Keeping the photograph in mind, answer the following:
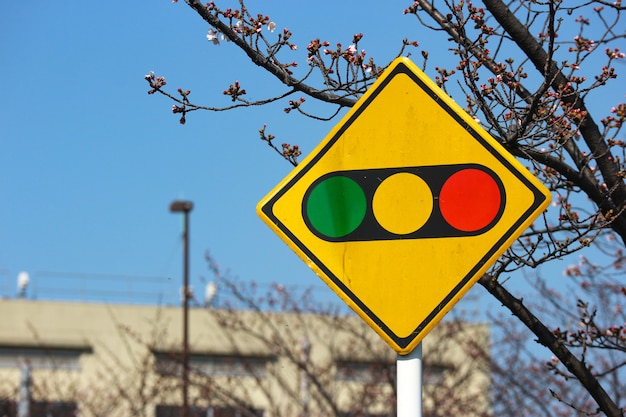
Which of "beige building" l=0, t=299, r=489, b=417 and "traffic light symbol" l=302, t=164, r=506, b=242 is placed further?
"beige building" l=0, t=299, r=489, b=417

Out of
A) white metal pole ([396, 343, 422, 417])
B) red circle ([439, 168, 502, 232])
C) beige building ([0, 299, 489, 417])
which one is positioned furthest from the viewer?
beige building ([0, 299, 489, 417])

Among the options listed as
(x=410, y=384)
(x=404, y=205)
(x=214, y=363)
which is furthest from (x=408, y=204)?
(x=214, y=363)

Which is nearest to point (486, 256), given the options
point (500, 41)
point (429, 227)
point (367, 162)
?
point (429, 227)

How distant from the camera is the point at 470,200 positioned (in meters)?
3.21

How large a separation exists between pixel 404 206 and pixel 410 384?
0.56 m

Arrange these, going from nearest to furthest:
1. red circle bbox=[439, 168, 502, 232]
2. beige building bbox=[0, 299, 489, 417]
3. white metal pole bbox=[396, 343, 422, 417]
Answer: white metal pole bbox=[396, 343, 422, 417] → red circle bbox=[439, 168, 502, 232] → beige building bbox=[0, 299, 489, 417]

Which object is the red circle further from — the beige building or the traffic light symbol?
the beige building

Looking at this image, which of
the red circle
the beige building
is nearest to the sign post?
the red circle

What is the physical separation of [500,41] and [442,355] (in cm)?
1656

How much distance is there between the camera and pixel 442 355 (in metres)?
21.0

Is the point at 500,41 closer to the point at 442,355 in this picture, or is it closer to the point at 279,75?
the point at 279,75

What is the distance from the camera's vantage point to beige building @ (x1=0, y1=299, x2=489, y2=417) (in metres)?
19.0

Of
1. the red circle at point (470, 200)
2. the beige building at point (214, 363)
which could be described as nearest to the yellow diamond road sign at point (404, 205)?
the red circle at point (470, 200)

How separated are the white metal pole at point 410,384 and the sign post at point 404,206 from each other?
0.05ft
